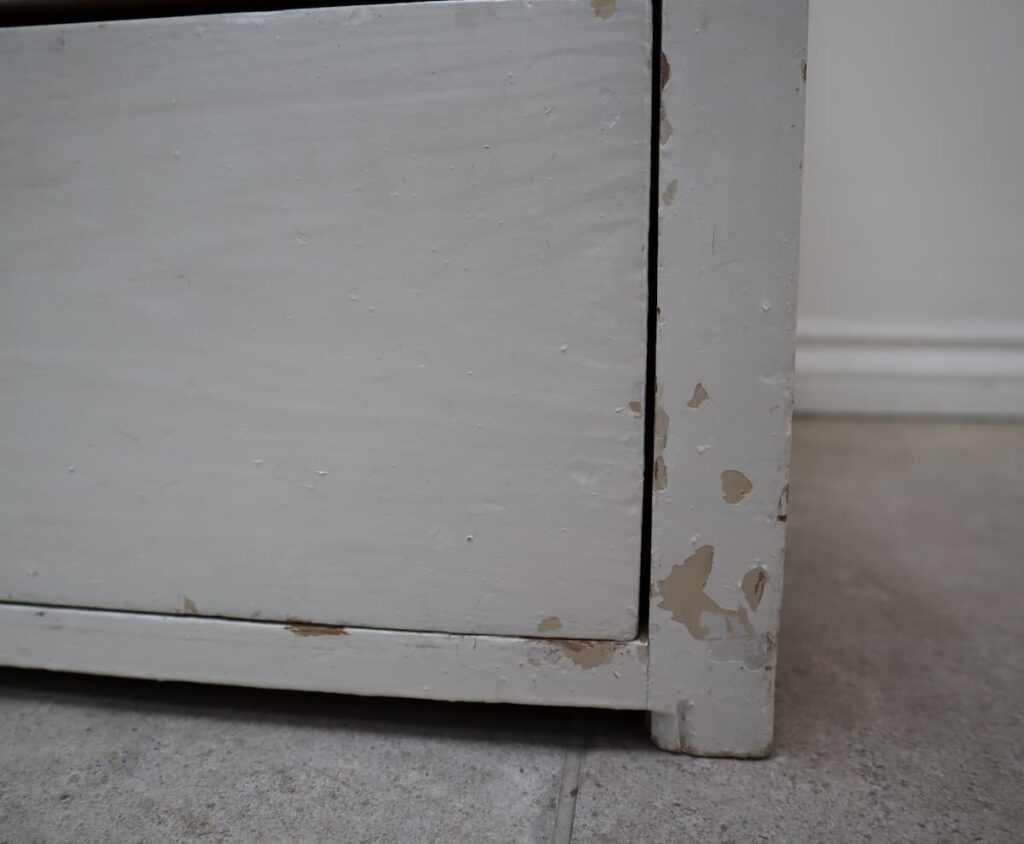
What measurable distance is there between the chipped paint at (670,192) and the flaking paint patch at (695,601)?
0.72ft

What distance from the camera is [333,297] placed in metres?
0.46

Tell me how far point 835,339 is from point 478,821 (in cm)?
144

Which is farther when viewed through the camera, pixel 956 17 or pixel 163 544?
pixel 956 17

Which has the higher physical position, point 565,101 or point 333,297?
point 565,101

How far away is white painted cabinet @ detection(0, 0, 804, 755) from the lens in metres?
0.43

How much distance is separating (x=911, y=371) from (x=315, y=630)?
1481mm

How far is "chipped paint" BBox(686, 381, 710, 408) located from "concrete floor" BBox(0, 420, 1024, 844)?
0.25 metres

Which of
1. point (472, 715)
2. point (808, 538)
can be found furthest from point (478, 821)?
point (808, 538)

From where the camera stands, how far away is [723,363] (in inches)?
17.6

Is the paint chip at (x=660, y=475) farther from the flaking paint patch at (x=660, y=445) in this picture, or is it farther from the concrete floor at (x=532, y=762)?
the concrete floor at (x=532, y=762)

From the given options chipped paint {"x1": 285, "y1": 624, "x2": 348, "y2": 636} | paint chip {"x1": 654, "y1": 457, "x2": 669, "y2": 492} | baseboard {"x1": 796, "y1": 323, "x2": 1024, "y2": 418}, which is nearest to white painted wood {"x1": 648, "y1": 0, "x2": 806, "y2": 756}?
paint chip {"x1": 654, "y1": 457, "x2": 669, "y2": 492}

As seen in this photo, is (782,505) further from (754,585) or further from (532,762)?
(532,762)

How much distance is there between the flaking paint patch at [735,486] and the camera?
0.46 m

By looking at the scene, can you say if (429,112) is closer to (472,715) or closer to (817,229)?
(472,715)
